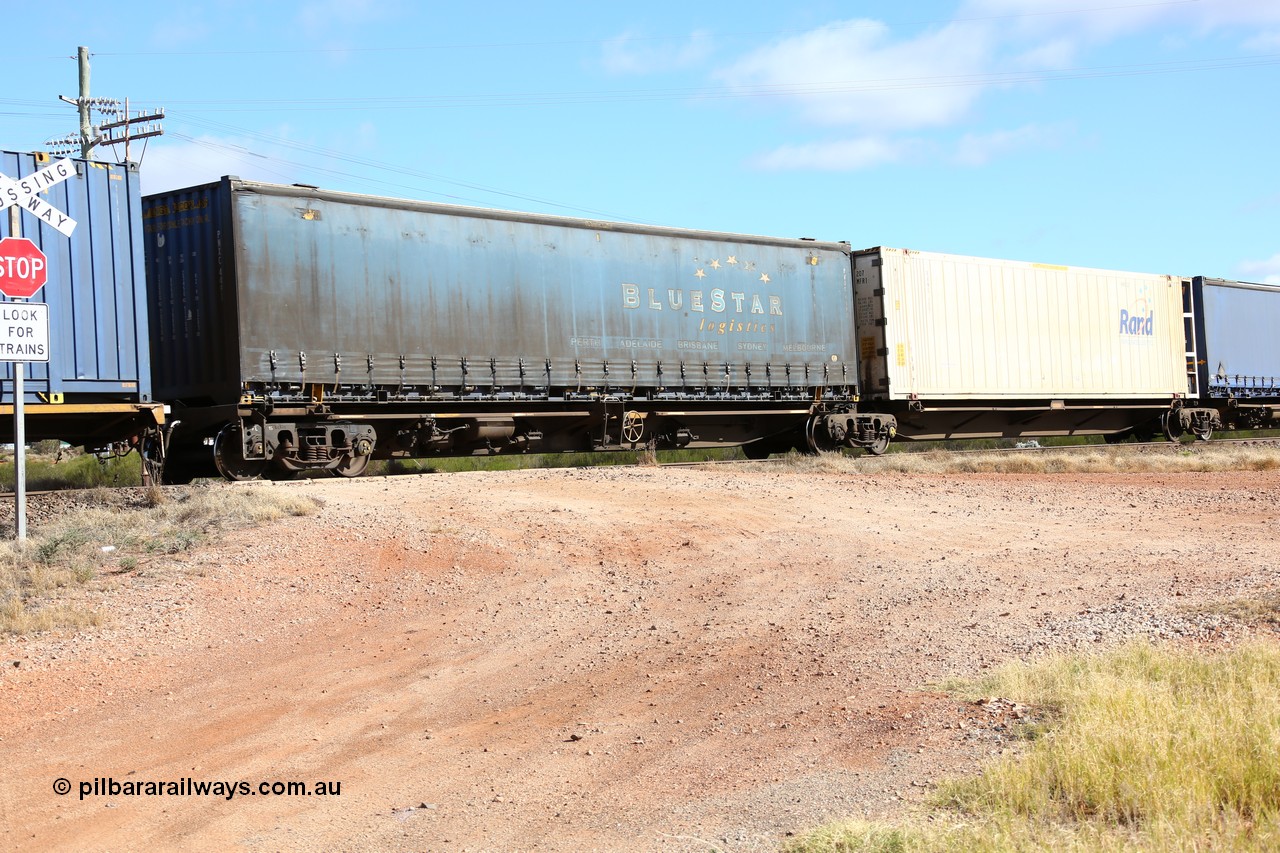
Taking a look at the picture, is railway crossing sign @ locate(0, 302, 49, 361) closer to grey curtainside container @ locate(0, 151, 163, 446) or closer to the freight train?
grey curtainside container @ locate(0, 151, 163, 446)

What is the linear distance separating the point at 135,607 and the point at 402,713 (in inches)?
121

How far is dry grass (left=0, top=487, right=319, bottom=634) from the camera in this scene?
315 inches

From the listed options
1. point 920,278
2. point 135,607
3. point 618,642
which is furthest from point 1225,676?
point 920,278

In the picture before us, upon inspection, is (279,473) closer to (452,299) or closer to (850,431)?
(452,299)

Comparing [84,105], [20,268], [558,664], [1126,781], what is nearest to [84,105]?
[84,105]

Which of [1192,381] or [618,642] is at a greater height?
[1192,381]

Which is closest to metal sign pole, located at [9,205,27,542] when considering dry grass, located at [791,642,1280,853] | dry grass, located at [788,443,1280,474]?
dry grass, located at [791,642,1280,853]

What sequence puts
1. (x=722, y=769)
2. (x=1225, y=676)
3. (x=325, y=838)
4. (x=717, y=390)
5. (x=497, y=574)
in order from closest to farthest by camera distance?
(x=325, y=838), (x=722, y=769), (x=1225, y=676), (x=497, y=574), (x=717, y=390)

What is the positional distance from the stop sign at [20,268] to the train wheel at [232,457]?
4.15 meters

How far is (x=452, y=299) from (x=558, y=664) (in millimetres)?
9887

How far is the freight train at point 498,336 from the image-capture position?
13.0m

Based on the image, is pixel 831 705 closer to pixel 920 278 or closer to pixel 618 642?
pixel 618 642

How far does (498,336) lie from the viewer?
16641 mm

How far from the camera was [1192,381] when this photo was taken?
28.0m
